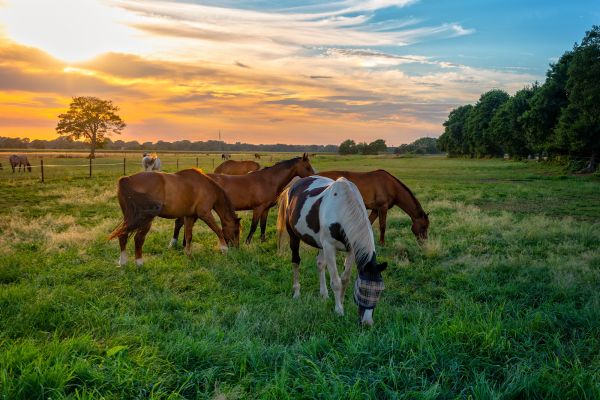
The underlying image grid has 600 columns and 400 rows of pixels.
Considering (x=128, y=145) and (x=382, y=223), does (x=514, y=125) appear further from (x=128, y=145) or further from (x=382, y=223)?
(x=128, y=145)

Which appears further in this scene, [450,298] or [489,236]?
[489,236]

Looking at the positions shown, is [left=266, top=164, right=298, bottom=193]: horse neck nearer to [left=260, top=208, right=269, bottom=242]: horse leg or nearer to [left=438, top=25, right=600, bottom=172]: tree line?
[left=260, top=208, right=269, bottom=242]: horse leg

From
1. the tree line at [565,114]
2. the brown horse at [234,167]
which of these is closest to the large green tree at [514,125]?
the tree line at [565,114]

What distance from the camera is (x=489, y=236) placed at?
376 inches

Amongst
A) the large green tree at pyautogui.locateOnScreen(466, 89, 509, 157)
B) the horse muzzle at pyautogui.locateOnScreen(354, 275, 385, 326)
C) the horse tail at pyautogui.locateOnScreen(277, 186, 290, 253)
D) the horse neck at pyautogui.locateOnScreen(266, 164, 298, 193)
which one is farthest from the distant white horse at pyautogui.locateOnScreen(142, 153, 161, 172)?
the large green tree at pyautogui.locateOnScreen(466, 89, 509, 157)

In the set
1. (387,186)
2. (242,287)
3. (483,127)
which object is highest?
(483,127)

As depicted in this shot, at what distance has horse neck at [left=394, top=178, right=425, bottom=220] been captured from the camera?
9.55 metres

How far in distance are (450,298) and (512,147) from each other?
57.6 m

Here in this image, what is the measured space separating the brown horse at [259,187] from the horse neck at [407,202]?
2.54m

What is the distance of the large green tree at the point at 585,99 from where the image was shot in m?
26.4

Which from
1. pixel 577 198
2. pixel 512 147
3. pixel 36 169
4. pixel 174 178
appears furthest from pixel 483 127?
pixel 174 178

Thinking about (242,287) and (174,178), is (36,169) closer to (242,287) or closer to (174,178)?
(174,178)

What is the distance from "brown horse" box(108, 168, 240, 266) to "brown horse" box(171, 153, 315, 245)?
3.94 ft

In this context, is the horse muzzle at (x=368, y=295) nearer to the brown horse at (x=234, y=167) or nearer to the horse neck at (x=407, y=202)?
the horse neck at (x=407, y=202)
